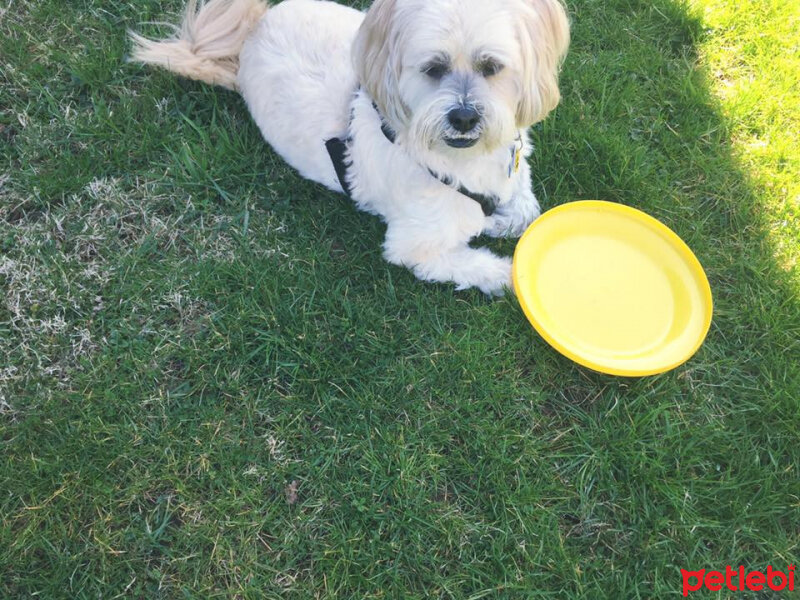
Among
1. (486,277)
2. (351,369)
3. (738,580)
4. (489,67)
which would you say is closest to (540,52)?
(489,67)

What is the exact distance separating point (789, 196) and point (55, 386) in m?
3.74

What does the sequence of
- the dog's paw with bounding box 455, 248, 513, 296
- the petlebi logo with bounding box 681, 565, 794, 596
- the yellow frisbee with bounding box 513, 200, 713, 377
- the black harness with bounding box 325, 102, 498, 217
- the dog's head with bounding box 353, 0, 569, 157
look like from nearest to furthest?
the dog's head with bounding box 353, 0, 569, 157, the petlebi logo with bounding box 681, 565, 794, 596, the black harness with bounding box 325, 102, 498, 217, the yellow frisbee with bounding box 513, 200, 713, 377, the dog's paw with bounding box 455, 248, 513, 296

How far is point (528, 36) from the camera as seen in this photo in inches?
81.4

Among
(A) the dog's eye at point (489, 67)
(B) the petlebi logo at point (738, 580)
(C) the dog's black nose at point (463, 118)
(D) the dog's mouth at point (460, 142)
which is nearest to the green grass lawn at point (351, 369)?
(B) the petlebi logo at point (738, 580)

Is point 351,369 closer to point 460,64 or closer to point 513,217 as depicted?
point 513,217

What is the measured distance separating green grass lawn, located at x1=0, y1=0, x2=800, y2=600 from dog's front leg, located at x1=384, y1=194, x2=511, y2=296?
0.09 meters

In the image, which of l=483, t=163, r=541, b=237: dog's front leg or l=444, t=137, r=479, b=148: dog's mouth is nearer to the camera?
l=444, t=137, r=479, b=148: dog's mouth

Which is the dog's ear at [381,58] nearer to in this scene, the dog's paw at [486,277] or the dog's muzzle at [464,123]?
the dog's muzzle at [464,123]

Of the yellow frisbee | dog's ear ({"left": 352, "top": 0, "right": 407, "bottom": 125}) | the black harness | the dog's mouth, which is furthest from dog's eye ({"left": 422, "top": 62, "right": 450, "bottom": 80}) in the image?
the yellow frisbee

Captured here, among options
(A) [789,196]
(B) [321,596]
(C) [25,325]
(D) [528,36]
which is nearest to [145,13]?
(C) [25,325]

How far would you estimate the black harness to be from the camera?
243cm

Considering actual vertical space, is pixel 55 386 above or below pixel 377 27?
below

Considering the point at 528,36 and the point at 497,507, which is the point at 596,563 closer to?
the point at 497,507

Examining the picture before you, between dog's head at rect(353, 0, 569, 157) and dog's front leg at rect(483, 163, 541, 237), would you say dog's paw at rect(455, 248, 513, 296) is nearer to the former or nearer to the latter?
Result: dog's front leg at rect(483, 163, 541, 237)
